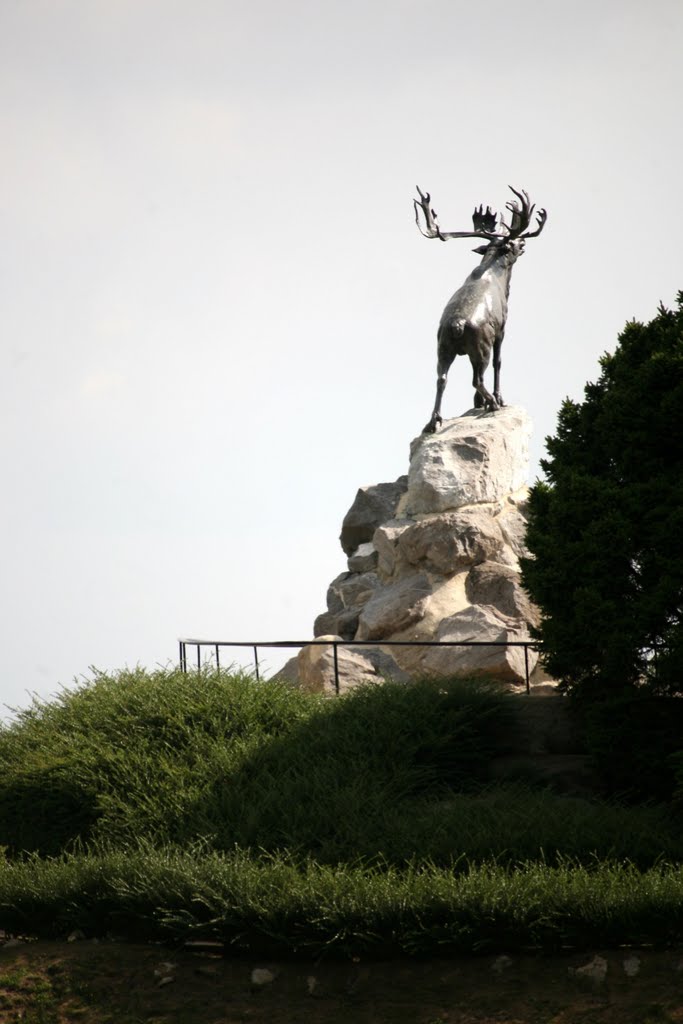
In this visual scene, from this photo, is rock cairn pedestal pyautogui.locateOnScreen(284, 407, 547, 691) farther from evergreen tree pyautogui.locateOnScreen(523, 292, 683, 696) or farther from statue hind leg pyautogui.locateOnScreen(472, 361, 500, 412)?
evergreen tree pyautogui.locateOnScreen(523, 292, 683, 696)

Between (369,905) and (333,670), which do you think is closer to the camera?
(369,905)

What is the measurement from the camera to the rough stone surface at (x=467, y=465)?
15.7m

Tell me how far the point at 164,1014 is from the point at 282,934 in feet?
2.66

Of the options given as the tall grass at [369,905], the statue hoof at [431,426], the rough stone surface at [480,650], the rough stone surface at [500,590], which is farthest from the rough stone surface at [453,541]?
the tall grass at [369,905]

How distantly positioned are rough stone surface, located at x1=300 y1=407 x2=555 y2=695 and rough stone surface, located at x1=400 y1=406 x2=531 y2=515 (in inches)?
0.5

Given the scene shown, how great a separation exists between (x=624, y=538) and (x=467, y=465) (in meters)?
6.51

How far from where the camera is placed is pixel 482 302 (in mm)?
16688

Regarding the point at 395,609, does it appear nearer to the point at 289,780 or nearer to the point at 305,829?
the point at 289,780

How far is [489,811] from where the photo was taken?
28.2 feet

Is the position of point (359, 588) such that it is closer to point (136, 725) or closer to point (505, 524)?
point (505, 524)

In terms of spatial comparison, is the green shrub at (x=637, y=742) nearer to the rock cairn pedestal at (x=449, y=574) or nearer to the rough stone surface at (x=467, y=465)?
the rock cairn pedestal at (x=449, y=574)

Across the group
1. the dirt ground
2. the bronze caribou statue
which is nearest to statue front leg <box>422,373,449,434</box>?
the bronze caribou statue

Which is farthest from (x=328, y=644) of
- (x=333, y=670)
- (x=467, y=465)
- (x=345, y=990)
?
Result: (x=345, y=990)

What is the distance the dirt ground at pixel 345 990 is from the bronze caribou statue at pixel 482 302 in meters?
10.4
